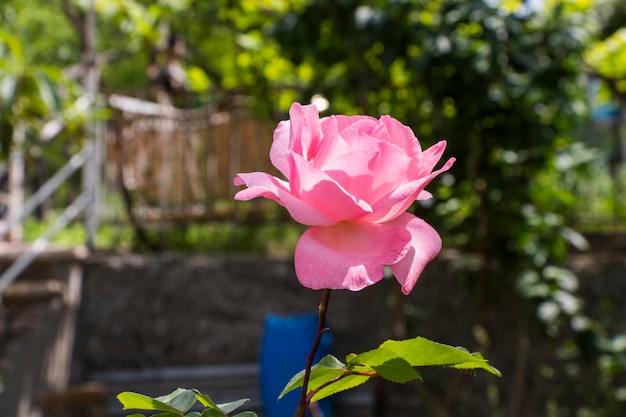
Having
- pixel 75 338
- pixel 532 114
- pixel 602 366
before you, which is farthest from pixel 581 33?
pixel 75 338

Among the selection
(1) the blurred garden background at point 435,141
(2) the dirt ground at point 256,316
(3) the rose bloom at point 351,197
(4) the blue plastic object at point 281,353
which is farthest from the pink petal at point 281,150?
(2) the dirt ground at point 256,316

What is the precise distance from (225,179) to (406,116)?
1748 mm

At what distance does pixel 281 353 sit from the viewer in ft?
15.0

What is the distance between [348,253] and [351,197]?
0.10 feet

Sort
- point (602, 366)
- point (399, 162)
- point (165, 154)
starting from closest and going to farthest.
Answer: point (399, 162) → point (602, 366) → point (165, 154)

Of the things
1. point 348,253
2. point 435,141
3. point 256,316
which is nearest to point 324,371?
point 348,253

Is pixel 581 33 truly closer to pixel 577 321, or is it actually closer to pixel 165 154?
pixel 577 321

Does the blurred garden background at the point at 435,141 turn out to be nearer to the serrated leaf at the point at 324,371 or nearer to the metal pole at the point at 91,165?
the metal pole at the point at 91,165

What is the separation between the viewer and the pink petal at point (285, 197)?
447mm

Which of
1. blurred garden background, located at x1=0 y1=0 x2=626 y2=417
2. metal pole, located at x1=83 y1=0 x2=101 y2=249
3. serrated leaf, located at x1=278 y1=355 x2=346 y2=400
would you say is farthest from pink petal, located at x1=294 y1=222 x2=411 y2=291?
metal pole, located at x1=83 y1=0 x2=101 y2=249

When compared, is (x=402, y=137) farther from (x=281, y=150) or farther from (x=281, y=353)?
(x=281, y=353)

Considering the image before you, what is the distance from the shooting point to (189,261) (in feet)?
17.4

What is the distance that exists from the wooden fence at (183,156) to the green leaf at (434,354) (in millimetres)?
5186

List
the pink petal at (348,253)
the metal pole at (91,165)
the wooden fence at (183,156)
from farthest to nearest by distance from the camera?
1. the wooden fence at (183,156)
2. the metal pole at (91,165)
3. the pink petal at (348,253)
